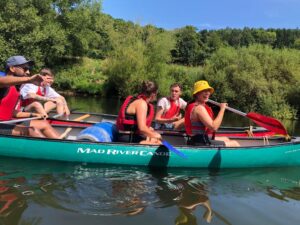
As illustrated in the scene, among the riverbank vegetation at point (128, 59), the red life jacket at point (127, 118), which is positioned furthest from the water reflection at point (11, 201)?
the riverbank vegetation at point (128, 59)

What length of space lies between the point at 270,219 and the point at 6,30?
25.5m

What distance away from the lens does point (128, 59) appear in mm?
26453

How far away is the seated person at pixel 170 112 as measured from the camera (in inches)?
312

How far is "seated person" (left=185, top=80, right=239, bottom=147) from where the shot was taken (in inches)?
237

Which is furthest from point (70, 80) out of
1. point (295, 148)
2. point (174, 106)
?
point (295, 148)

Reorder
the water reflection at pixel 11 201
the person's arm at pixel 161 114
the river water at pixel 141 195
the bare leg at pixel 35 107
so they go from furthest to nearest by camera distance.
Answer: the person's arm at pixel 161 114 → the bare leg at pixel 35 107 → the river water at pixel 141 195 → the water reflection at pixel 11 201

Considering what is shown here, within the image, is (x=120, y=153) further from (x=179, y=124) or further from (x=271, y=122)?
(x=271, y=122)

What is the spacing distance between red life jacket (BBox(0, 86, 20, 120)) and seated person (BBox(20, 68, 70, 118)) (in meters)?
1.04

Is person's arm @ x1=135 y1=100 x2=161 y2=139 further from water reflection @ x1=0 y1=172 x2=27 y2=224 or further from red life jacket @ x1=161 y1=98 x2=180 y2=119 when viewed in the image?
red life jacket @ x1=161 y1=98 x2=180 y2=119

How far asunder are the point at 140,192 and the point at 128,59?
21773mm

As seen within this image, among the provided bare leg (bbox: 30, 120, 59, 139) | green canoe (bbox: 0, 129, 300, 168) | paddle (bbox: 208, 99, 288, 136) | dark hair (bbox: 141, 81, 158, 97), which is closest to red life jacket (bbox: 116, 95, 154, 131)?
dark hair (bbox: 141, 81, 158, 97)

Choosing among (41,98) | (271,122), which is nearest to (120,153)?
(41,98)

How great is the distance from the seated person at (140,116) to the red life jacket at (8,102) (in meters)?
1.68

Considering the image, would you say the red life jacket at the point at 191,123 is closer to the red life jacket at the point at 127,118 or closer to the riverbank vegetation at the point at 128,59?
the red life jacket at the point at 127,118
